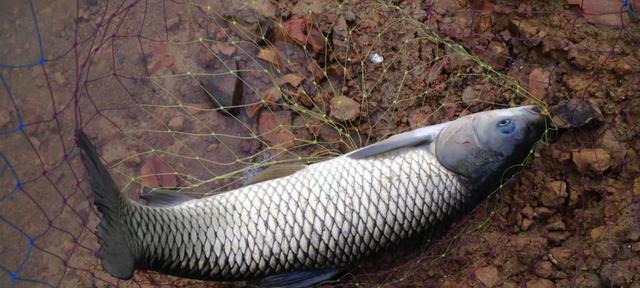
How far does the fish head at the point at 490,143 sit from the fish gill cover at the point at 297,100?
0.28 m

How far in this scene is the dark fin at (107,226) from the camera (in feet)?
8.29

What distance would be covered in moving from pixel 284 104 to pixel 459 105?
2.84 ft

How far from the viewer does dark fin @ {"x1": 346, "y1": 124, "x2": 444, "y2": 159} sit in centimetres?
300

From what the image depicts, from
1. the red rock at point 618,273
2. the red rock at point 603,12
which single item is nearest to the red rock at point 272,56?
the red rock at point 603,12

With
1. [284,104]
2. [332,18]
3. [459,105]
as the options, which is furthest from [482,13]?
[284,104]

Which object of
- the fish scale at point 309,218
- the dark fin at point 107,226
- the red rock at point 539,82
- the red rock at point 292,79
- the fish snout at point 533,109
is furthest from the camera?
the red rock at point 292,79

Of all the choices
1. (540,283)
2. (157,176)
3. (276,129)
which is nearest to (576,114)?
(540,283)

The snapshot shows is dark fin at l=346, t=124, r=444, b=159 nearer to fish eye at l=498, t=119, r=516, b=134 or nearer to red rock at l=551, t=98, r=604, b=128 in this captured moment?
fish eye at l=498, t=119, r=516, b=134

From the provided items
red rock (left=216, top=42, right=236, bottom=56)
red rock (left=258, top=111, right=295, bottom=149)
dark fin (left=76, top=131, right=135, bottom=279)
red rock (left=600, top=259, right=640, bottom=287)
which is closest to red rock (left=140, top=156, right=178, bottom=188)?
red rock (left=258, top=111, right=295, bottom=149)

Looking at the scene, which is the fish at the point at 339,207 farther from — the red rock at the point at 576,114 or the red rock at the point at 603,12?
the red rock at the point at 603,12

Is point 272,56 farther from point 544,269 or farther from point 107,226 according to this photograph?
point 544,269

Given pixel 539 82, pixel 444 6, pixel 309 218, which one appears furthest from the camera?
pixel 444 6

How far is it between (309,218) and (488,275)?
2.84ft

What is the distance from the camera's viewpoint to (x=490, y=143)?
295cm
